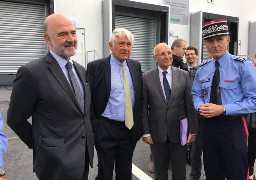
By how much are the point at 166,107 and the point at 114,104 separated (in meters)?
0.56

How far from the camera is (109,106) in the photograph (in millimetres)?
2674

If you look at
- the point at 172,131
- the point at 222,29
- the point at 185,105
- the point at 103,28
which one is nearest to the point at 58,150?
the point at 172,131

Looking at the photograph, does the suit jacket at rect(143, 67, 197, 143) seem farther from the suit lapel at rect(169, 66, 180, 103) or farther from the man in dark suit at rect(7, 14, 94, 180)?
the man in dark suit at rect(7, 14, 94, 180)

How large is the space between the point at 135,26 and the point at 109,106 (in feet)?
29.0

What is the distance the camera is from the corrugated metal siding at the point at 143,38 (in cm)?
1098

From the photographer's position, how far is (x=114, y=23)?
945 cm

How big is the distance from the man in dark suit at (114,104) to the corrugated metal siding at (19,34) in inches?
255

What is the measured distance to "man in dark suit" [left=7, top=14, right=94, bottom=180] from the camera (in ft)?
6.01

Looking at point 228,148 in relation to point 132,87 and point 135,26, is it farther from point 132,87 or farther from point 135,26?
point 135,26

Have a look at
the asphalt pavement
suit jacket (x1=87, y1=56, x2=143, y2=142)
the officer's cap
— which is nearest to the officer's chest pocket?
the officer's cap

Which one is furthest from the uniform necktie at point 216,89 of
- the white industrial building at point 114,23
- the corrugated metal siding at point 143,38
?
the corrugated metal siding at point 143,38

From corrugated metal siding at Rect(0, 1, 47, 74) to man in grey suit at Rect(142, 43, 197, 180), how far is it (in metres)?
6.71

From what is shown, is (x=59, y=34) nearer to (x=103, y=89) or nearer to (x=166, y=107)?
(x=103, y=89)

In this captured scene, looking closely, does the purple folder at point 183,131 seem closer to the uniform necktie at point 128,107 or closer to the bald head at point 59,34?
the uniform necktie at point 128,107
